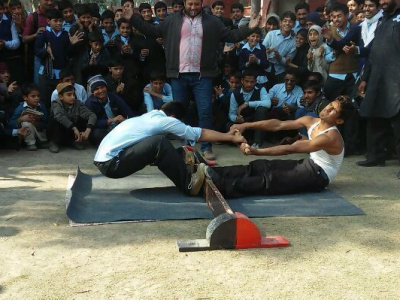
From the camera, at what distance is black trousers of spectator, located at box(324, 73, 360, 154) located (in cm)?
700

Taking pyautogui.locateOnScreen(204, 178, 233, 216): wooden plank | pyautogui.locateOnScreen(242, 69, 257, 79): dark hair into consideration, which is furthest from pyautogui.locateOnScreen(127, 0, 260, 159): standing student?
pyautogui.locateOnScreen(204, 178, 233, 216): wooden plank

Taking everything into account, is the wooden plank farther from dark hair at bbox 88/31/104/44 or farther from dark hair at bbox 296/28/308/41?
dark hair at bbox 296/28/308/41

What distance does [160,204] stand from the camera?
15.7ft

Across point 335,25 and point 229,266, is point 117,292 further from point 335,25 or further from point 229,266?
point 335,25

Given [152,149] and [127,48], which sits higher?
[127,48]

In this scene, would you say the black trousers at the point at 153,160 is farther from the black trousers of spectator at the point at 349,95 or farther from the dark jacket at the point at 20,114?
the black trousers of spectator at the point at 349,95

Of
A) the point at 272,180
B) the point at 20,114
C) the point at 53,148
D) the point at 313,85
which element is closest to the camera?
the point at 272,180

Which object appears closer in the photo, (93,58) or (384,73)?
(384,73)

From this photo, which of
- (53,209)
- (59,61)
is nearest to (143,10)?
(59,61)

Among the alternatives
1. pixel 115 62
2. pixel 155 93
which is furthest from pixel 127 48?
pixel 155 93

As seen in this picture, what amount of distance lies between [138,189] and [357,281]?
8.02 ft

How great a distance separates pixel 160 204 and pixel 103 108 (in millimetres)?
2936

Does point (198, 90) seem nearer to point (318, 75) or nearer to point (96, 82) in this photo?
point (96, 82)

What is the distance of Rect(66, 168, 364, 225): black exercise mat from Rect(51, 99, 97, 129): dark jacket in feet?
5.93
